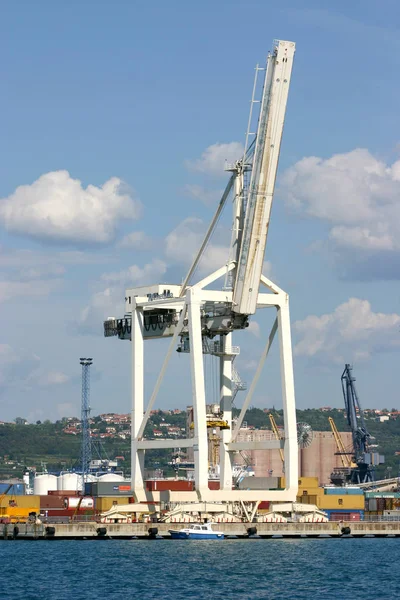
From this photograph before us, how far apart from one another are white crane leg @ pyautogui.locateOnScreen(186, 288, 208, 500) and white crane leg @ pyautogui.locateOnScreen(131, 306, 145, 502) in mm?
6249

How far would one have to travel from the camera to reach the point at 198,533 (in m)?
64.8

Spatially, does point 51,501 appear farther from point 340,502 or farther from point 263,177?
point 263,177

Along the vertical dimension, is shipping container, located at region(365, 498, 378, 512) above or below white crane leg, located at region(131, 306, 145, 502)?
below

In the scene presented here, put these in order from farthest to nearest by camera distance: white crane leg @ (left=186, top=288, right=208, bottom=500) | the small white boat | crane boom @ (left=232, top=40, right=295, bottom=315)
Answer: the small white boat < white crane leg @ (left=186, top=288, right=208, bottom=500) < crane boom @ (left=232, top=40, right=295, bottom=315)

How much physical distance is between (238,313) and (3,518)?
72.2ft

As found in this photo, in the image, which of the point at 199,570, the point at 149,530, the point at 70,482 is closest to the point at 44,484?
the point at 70,482

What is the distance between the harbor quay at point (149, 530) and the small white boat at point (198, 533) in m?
0.96

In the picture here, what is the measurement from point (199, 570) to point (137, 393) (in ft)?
62.8

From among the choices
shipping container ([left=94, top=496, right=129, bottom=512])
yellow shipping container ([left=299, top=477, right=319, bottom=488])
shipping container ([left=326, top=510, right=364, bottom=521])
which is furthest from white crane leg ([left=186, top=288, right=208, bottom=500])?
yellow shipping container ([left=299, top=477, right=319, bottom=488])

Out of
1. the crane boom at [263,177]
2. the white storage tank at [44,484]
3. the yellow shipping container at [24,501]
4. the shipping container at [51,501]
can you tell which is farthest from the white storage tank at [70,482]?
the crane boom at [263,177]

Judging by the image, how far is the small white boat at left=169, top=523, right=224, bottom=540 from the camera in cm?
6475

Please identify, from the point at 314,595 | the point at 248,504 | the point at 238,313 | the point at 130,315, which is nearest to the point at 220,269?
the point at 238,313

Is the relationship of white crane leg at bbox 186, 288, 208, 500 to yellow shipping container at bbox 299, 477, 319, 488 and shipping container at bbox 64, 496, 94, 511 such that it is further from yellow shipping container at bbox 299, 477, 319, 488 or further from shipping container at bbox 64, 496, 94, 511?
yellow shipping container at bbox 299, 477, 319, 488

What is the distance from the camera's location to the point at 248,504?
6981 cm
